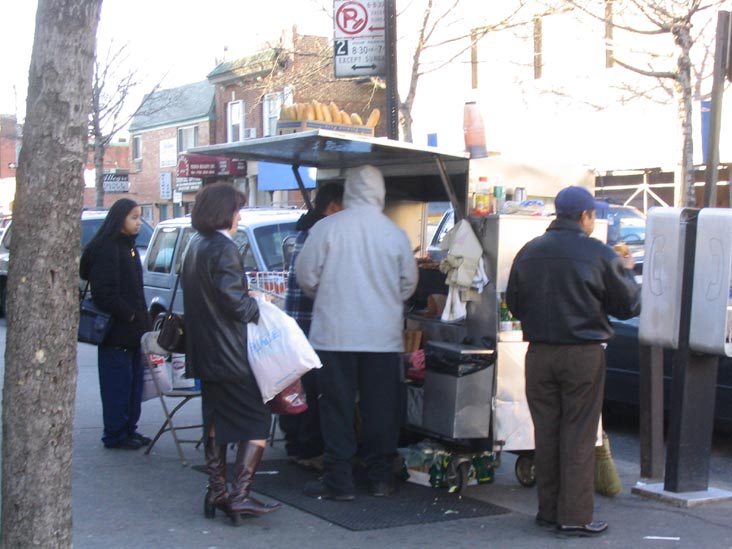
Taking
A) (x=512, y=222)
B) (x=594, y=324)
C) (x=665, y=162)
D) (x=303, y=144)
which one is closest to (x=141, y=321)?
(x=303, y=144)

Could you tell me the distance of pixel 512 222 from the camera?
234 inches

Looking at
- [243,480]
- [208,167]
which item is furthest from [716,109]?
[208,167]

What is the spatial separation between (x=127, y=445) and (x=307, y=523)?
2.34m

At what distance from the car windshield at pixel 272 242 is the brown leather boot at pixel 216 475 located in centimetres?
535

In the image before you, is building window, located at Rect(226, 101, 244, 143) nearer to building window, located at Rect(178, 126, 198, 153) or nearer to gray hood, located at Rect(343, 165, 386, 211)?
building window, located at Rect(178, 126, 198, 153)

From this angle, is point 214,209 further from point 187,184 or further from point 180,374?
point 187,184

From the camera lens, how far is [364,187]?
237 inches

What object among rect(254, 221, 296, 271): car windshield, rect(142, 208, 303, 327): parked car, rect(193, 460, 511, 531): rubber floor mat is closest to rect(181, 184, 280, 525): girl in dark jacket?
rect(193, 460, 511, 531): rubber floor mat

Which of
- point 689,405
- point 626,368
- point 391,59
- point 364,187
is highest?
point 391,59

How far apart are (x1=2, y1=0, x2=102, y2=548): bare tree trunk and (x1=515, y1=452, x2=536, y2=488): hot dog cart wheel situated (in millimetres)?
3464

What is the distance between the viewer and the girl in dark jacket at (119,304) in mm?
7059

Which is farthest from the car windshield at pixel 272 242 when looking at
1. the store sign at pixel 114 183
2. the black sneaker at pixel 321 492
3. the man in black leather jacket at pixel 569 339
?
the store sign at pixel 114 183

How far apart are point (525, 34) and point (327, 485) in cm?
1598

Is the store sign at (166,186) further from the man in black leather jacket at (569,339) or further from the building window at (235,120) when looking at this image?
the man in black leather jacket at (569,339)
